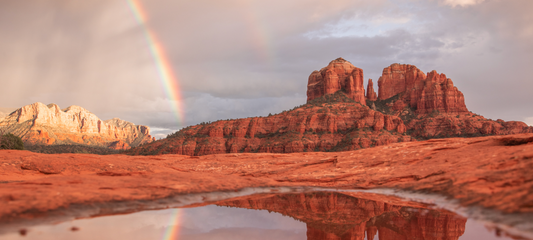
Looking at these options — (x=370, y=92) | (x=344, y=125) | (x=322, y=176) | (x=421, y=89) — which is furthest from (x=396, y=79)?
(x=322, y=176)

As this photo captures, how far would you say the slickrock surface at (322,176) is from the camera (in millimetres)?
9748

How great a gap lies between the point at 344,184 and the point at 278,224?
10976 mm

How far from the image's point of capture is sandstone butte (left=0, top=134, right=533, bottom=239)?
8906 millimetres

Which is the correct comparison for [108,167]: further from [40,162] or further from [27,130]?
[27,130]

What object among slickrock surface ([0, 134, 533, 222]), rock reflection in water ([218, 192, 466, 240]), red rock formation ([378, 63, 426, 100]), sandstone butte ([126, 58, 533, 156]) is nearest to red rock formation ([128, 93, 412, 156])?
sandstone butte ([126, 58, 533, 156])

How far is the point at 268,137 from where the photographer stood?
4518 inches

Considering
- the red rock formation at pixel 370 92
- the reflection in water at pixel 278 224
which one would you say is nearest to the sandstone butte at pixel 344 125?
the red rock formation at pixel 370 92

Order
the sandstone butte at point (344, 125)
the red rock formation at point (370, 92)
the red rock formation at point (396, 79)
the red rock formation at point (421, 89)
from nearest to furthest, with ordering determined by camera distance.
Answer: the sandstone butte at point (344, 125) → the red rock formation at point (421, 89) → the red rock formation at point (396, 79) → the red rock formation at point (370, 92)

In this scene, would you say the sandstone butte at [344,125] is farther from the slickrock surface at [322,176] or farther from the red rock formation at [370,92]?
the slickrock surface at [322,176]

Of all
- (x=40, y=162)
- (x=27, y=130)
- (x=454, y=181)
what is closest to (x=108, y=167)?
(x=40, y=162)

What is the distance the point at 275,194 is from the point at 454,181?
332 inches

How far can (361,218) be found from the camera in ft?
33.3

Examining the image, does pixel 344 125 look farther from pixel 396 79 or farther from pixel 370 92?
pixel 396 79

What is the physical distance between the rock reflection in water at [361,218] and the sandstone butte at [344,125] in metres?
86.9
